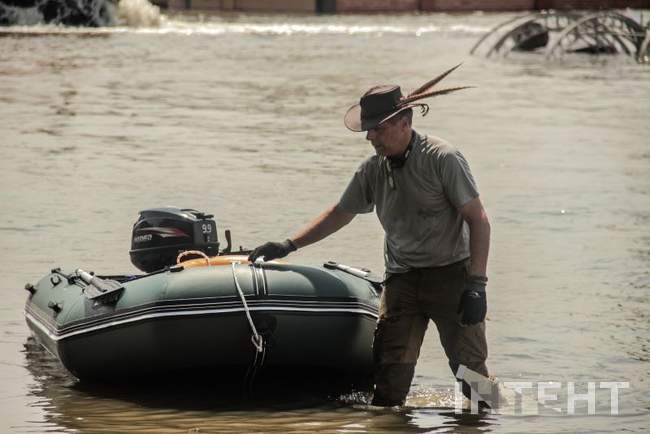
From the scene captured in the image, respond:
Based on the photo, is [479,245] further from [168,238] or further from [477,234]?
[168,238]

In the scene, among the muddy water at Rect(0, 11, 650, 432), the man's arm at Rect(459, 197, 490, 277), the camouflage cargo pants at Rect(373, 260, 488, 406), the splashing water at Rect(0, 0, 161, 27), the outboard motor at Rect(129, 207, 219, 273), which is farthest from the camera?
the splashing water at Rect(0, 0, 161, 27)

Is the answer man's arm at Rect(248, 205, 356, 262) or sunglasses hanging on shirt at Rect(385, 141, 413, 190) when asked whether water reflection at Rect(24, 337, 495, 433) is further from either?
sunglasses hanging on shirt at Rect(385, 141, 413, 190)

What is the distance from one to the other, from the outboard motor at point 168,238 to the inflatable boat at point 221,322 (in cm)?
59

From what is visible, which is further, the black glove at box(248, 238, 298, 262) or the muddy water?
the muddy water

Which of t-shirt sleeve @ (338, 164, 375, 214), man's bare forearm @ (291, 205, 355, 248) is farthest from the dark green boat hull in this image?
t-shirt sleeve @ (338, 164, 375, 214)

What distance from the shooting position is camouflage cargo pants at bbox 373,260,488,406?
7949 millimetres

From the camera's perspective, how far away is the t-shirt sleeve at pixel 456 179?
25.2ft

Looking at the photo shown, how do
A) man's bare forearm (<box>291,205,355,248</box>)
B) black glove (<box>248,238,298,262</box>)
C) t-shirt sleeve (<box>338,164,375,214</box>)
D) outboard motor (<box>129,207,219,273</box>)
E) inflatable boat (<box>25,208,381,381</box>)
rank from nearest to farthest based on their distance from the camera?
t-shirt sleeve (<box>338,164,375,214</box>) → man's bare forearm (<box>291,205,355,248</box>) → black glove (<box>248,238,298,262</box>) → inflatable boat (<box>25,208,381,381</box>) → outboard motor (<box>129,207,219,273</box>)

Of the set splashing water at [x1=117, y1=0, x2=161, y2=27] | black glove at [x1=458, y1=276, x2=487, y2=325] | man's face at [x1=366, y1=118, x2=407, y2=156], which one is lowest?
splashing water at [x1=117, y1=0, x2=161, y2=27]

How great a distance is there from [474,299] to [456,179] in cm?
58

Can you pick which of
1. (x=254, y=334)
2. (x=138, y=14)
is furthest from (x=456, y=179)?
(x=138, y=14)

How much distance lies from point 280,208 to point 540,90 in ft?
71.7

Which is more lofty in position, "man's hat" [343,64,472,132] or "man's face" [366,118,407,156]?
"man's hat" [343,64,472,132]

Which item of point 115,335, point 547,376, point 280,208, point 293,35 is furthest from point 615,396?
point 293,35
